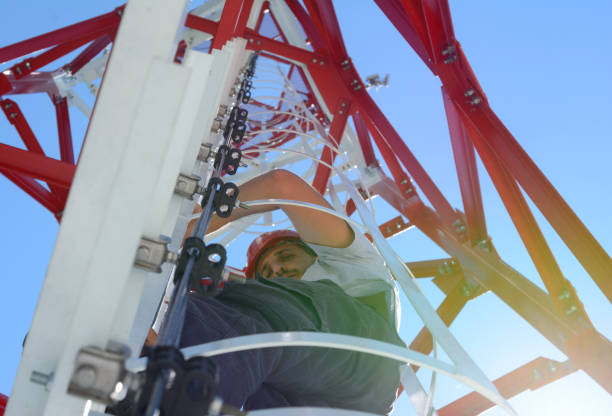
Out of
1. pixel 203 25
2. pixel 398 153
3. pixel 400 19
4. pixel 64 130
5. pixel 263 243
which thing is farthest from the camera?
pixel 64 130

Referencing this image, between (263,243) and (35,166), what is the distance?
1.81 m

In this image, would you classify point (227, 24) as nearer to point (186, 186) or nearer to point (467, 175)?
point (467, 175)

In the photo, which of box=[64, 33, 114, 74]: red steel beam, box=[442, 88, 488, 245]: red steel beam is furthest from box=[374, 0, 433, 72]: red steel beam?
box=[64, 33, 114, 74]: red steel beam

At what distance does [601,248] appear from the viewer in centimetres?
387

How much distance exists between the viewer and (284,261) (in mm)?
4387

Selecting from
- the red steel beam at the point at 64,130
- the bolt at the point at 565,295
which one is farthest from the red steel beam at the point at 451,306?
the red steel beam at the point at 64,130

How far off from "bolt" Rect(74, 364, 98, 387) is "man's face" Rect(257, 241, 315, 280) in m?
3.25

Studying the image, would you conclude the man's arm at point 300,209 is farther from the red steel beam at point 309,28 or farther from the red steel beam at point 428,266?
the red steel beam at point 309,28

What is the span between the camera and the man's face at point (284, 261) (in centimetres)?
428

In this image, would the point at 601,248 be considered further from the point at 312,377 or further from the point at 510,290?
the point at 312,377

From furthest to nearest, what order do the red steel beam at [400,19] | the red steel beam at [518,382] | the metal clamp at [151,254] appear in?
the red steel beam at [400,19], the red steel beam at [518,382], the metal clamp at [151,254]

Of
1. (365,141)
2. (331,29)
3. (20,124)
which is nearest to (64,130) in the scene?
(20,124)

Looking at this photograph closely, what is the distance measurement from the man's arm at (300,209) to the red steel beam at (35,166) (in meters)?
1.67

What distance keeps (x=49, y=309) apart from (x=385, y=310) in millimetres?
2490
